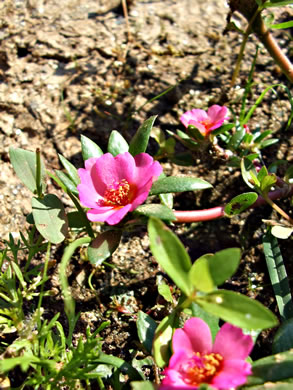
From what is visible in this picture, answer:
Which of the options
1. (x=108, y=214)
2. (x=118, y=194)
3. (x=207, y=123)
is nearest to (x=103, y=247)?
(x=108, y=214)

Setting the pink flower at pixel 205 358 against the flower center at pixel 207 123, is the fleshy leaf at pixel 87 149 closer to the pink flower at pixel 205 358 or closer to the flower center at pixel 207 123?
the flower center at pixel 207 123

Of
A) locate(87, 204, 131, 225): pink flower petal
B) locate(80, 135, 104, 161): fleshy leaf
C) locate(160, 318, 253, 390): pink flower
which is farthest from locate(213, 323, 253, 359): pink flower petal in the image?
locate(80, 135, 104, 161): fleshy leaf

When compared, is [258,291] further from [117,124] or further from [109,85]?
[109,85]

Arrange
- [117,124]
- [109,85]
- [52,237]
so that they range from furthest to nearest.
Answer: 1. [109,85]
2. [117,124]
3. [52,237]

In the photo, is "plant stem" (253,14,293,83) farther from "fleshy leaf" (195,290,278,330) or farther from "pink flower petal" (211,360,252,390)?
"pink flower petal" (211,360,252,390)

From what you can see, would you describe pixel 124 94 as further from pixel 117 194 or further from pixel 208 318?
pixel 208 318

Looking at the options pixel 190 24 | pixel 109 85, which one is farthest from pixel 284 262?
pixel 190 24
